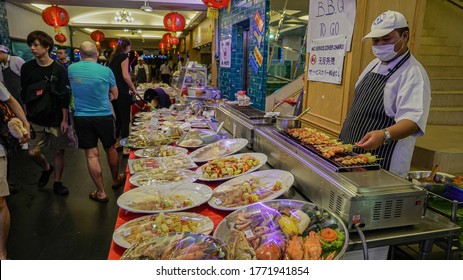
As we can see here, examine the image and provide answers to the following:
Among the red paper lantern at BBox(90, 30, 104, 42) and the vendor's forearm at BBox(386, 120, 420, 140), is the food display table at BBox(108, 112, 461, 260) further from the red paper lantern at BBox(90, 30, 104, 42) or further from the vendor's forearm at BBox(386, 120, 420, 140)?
the red paper lantern at BBox(90, 30, 104, 42)

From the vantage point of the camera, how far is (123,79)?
4.99 meters

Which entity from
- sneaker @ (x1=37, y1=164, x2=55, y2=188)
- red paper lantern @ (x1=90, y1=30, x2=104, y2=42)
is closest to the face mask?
sneaker @ (x1=37, y1=164, x2=55, y2=188)

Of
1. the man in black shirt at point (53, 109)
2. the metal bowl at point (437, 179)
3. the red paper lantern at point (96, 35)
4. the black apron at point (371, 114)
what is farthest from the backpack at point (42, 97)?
the red paper lantern at point (96, 35)

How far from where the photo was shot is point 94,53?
3.43 meters

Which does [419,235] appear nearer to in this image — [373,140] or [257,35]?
[373,140]

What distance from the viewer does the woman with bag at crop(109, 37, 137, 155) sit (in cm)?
492

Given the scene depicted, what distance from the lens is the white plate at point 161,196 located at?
5.34 feet

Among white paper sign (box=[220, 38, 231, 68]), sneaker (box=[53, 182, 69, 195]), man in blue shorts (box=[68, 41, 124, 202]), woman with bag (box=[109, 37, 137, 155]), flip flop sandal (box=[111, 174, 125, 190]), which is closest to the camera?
man in blue shorts (box=[68, 41, 124, 202])

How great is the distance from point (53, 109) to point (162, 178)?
7.96ft

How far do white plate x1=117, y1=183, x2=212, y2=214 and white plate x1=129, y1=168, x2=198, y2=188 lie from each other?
2.1 inches

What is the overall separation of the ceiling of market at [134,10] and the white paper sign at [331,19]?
12.4 ft

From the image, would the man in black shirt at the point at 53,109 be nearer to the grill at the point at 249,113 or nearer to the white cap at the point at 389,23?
the grill at the point at 249,113

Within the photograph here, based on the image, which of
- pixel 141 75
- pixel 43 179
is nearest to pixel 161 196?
pixel 43 179
